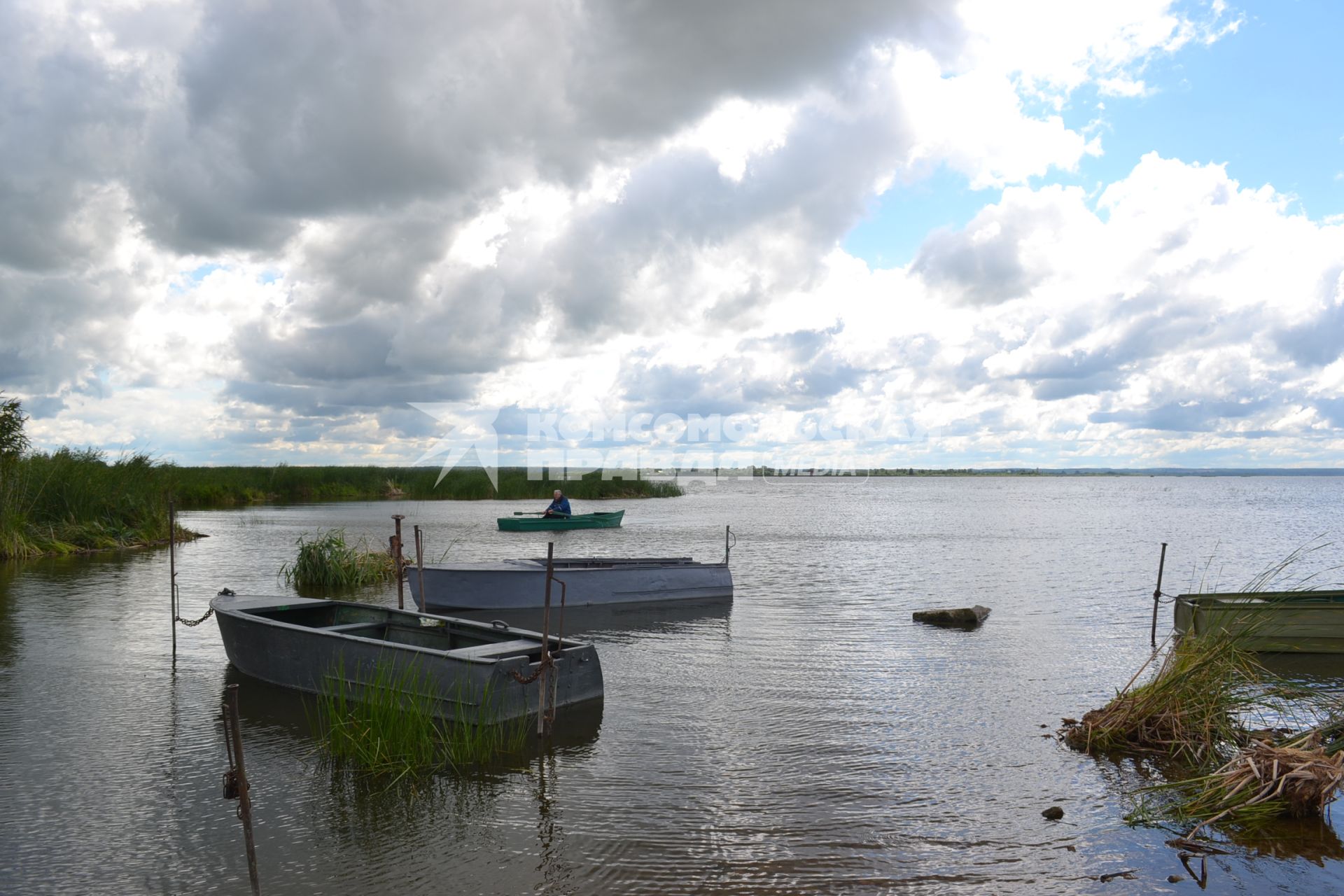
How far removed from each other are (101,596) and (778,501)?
65.3 metres

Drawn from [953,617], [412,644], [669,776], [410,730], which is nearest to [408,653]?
[410,730]

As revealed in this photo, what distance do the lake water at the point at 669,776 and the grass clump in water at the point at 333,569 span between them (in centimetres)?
146

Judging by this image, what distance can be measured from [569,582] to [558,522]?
20.9m

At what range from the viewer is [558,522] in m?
37.3

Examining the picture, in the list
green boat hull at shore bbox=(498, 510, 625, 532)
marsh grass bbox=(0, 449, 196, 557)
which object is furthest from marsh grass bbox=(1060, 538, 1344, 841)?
green boat hull at shore bbox=(498, 510, 625, 532)

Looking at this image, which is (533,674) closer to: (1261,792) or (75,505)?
(1261,792)

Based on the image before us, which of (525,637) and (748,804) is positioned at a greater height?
(525,637)

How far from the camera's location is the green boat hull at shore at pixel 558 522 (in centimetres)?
3675

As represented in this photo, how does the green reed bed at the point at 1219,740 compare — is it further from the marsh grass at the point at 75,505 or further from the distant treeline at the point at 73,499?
the marsh grass at the point at 75,505

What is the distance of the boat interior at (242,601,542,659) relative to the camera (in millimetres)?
9266

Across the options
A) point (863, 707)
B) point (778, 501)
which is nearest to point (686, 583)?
point (863, 707)

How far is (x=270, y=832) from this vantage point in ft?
21.0

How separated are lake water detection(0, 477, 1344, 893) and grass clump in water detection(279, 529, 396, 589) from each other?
146 centimetres

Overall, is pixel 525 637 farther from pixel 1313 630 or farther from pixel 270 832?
pixel 1313 630
